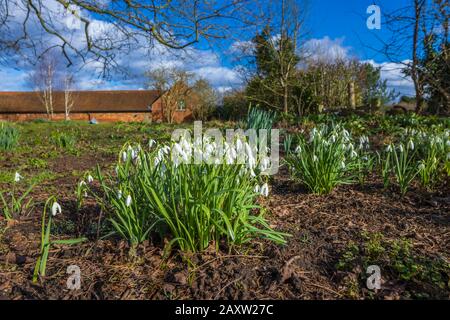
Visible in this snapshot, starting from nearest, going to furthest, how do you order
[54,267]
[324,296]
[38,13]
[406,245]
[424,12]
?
[324,296] → [54,267] → [406,245] → [424,12] → [38,13]

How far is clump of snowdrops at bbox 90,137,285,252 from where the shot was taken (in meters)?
2.17

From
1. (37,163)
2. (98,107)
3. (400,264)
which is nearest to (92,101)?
(98,107)

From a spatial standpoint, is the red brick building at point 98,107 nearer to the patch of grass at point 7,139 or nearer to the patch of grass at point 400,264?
the patch of grass at point 7,139

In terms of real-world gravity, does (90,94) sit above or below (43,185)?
above

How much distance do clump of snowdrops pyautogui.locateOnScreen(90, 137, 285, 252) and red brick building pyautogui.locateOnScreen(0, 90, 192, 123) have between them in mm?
30149

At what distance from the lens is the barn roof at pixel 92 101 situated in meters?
34.3

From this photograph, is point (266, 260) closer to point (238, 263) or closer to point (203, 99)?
point (238, 263)

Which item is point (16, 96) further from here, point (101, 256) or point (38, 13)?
point (101, 256)

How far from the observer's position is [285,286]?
196 cm

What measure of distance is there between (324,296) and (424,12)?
6.06 m

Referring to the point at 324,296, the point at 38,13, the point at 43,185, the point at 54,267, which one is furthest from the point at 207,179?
the point at 38,13

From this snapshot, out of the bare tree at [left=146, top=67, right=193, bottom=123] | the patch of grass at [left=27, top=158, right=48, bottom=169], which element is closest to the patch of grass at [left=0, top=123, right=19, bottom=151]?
the patch of grass at [left=27, top=158, right=48, bottom=169]

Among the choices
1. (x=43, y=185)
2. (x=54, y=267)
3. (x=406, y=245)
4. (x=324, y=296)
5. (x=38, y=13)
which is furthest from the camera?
(x=38, y=13)

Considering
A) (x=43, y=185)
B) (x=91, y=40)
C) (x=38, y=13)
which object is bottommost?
(x=43, y=185)
